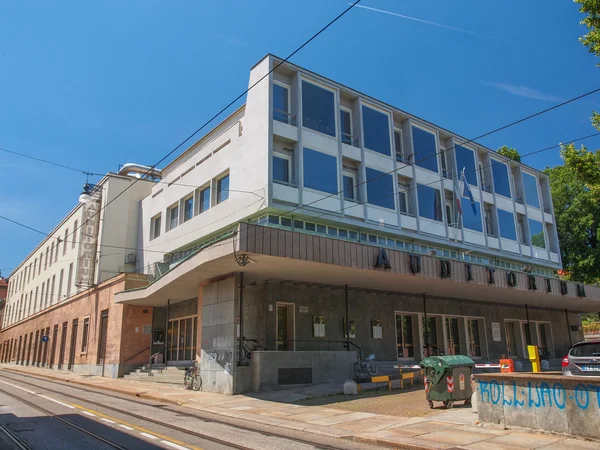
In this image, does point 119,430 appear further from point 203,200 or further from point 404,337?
point 203,200

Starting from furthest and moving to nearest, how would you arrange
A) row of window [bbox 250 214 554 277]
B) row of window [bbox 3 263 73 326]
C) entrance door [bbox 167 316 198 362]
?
1. row of window [bbox 3 263 73 326]
2. entrance door [bbox 167 316 198 362]
3. row of window [bbox 250 214 554 277]

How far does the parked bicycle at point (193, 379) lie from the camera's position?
Answer: 61.5 feet

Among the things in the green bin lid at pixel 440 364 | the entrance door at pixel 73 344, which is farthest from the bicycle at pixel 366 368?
the entrance door at pixel 73 344

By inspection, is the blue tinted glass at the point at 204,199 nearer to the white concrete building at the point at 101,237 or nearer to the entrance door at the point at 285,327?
the white concrete building at the point at 101,237

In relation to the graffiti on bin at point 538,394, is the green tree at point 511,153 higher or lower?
higher

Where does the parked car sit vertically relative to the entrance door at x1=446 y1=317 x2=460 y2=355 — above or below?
below

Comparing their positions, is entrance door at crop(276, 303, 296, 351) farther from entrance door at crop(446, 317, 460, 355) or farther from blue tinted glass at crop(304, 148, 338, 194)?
entrance door at crop(446, 317, 460, 355)

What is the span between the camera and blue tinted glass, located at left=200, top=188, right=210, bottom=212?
25.9 meters

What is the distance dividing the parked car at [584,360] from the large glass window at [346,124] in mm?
15733

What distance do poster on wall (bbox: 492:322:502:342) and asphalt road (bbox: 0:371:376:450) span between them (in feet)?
70.0

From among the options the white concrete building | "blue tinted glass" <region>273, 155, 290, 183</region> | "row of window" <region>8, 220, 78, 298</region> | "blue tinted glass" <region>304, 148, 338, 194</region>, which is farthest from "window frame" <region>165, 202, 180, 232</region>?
"row of window" <region>8, 220, 78, 298</region>

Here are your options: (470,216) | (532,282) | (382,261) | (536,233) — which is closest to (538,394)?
(382,261)

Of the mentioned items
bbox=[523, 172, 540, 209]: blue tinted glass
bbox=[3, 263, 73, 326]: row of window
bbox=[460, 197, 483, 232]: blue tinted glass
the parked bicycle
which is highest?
bbox=[523, 172, 540, 209]: blue tinted glass

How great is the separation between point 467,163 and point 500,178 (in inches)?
160
